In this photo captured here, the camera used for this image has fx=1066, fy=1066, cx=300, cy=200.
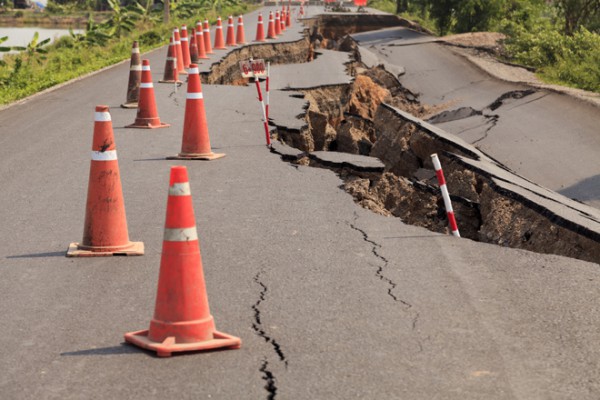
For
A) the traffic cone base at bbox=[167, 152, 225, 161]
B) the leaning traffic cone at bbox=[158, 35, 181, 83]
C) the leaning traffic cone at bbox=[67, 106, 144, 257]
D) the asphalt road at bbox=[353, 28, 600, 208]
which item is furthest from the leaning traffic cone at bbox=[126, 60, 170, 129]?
the leaning traffic cone at bbox=[67, 106, 144, 257]

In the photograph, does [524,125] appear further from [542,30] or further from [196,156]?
[542,30]

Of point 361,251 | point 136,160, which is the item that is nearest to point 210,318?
point 361,251

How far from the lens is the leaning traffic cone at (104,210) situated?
747cm

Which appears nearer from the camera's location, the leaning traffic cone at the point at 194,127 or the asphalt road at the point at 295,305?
the asphalt road at the point at 295,305

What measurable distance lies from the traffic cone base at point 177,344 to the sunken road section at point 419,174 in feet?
13.6

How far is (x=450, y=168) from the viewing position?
1246 cm

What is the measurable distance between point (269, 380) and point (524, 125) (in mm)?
14957

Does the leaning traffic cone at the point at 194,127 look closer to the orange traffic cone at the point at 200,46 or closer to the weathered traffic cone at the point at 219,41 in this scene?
the orange traffic cone at the point at 200,46

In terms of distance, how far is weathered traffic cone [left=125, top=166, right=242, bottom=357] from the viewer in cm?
541

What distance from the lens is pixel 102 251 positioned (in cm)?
745

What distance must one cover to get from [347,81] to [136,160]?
10773mm

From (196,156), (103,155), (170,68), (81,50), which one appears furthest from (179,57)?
(103,155)

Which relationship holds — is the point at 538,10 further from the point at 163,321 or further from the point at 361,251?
the point at 163,321

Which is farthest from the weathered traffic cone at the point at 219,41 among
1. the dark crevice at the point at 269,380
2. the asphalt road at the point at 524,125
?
the dark crevice at the point at 269,380
